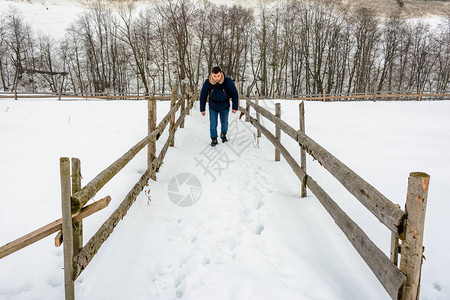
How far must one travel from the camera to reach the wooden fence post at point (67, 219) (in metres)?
1.77

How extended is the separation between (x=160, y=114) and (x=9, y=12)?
4161 centimetres

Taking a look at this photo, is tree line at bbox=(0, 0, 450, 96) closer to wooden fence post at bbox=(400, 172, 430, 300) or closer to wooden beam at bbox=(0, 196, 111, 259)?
wooden beam at bbox=(0, 196, 111, 259)

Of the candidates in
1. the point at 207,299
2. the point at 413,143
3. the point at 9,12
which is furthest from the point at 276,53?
the point at 9,12

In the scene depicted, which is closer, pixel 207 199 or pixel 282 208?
pixel 282 208

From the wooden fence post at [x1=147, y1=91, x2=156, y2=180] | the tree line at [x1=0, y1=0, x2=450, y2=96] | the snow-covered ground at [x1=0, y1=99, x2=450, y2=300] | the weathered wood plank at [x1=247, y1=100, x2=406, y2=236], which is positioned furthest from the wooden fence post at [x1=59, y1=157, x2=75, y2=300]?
the tree line at [x1=0, y1=0, x2=450, y2=96]

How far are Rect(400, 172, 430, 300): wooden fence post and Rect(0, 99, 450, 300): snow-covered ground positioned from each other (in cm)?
65

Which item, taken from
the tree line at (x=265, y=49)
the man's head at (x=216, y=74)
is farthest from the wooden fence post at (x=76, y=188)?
A: the tree line at (x=265, y=49)

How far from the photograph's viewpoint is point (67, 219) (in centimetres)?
181

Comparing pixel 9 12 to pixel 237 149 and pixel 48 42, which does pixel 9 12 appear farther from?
pixel 237 149

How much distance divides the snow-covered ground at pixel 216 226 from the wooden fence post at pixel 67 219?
371 mm

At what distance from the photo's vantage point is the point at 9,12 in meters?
36.6

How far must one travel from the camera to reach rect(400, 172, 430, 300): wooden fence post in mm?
1364

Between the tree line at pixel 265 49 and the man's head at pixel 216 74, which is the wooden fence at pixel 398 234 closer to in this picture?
the man's head at pixel 216 74

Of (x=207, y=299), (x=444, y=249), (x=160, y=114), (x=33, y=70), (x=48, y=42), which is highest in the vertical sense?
(x=48, y=42)
